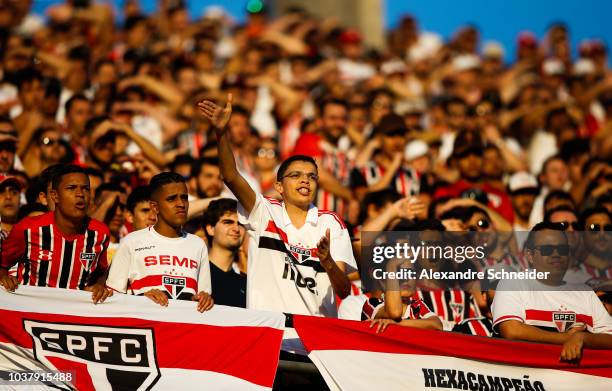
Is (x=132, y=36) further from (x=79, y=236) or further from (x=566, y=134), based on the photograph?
(x=79, y=236)

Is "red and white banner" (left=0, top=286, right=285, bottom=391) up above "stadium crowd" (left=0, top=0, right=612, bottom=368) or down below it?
below

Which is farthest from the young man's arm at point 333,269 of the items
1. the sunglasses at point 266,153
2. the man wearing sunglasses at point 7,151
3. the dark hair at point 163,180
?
the sunglasses at point 266,153

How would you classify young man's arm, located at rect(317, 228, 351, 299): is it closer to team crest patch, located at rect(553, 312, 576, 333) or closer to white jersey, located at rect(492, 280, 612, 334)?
white jersey, located at rect(492, 280, 612, 334)

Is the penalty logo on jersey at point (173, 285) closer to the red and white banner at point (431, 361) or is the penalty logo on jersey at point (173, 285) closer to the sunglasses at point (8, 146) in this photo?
the red and white banner at point (431, 361)

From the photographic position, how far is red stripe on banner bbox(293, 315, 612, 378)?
8.08 metres

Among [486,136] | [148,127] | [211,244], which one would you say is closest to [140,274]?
[211,244]

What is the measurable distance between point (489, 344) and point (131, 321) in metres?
2.52

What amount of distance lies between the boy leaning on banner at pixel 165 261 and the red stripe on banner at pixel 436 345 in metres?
0.89

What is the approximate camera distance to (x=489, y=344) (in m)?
8.12

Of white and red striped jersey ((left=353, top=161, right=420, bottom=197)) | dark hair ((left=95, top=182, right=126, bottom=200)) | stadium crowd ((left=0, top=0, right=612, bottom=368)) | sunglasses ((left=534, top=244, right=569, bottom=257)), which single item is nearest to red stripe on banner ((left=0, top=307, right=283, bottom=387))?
stadium crowd ((left=0, top=0, right=612, bottom=368))

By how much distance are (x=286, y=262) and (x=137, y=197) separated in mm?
1757

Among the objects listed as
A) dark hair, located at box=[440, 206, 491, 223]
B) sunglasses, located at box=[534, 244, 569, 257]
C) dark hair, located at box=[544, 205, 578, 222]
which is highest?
dark hair, located at box=[544, 205, 578, 222]

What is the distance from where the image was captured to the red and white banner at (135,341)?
8.13 m

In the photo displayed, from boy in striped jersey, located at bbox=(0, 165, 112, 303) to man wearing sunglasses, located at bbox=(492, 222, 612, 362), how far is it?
116 inches
